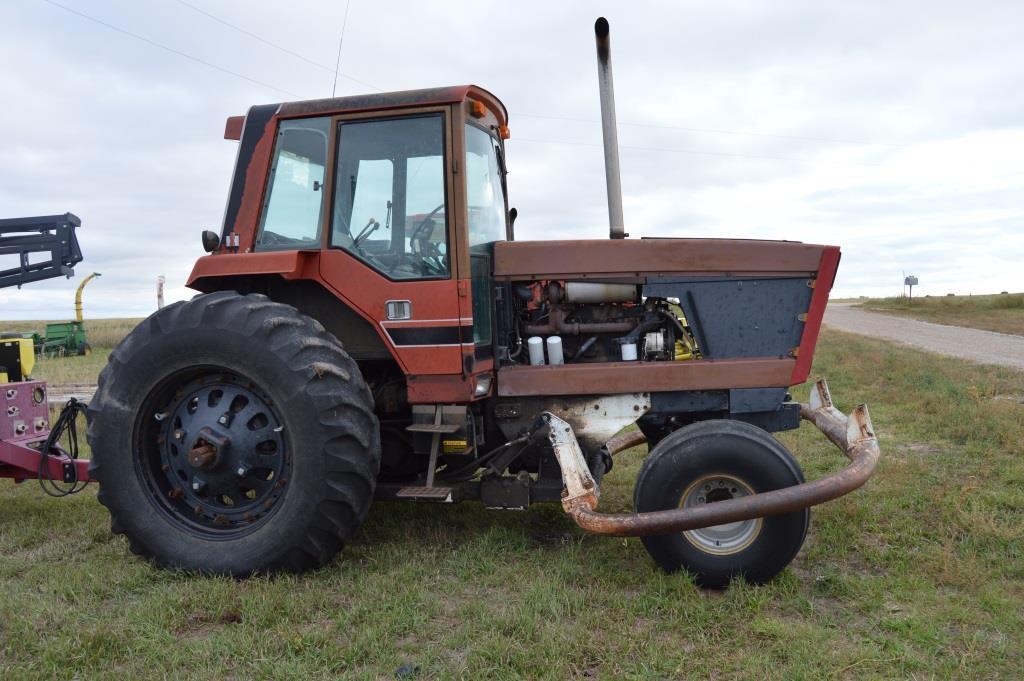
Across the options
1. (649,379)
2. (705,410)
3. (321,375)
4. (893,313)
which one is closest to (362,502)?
(321,375)

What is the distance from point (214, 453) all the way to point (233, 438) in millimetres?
123

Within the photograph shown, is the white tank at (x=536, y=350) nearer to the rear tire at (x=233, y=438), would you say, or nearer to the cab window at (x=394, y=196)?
the cab window at (x=394, y=196)

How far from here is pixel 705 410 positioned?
4523mm

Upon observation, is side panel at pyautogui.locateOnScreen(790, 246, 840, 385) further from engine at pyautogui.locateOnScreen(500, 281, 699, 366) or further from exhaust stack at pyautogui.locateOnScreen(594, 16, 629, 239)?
exhaust stack at pyautogui.locateOnScreen(594, 16, 629, 239)

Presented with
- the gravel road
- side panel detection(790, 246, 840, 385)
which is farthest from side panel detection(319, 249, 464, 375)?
the gravel road

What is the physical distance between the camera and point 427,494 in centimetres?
422

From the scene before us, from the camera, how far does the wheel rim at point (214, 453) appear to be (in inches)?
163

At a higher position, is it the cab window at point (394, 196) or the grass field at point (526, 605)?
the cab window at point (394, 196)

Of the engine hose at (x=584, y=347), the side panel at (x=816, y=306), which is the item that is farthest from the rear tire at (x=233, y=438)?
the side panel at (x=816, y=306)

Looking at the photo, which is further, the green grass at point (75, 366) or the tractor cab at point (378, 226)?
the green grass at point (75, 366)

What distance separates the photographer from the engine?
4.59m

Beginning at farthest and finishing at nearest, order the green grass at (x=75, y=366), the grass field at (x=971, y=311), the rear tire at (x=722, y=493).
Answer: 1. the grass field at (x=971, y=311)
2. the green grass at (x=75, y=366)
3. the rear tire at (x=722, y=493)

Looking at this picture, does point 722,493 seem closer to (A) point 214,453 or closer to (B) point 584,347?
(B) point 584,347

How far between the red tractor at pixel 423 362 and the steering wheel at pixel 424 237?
1 centimetres
